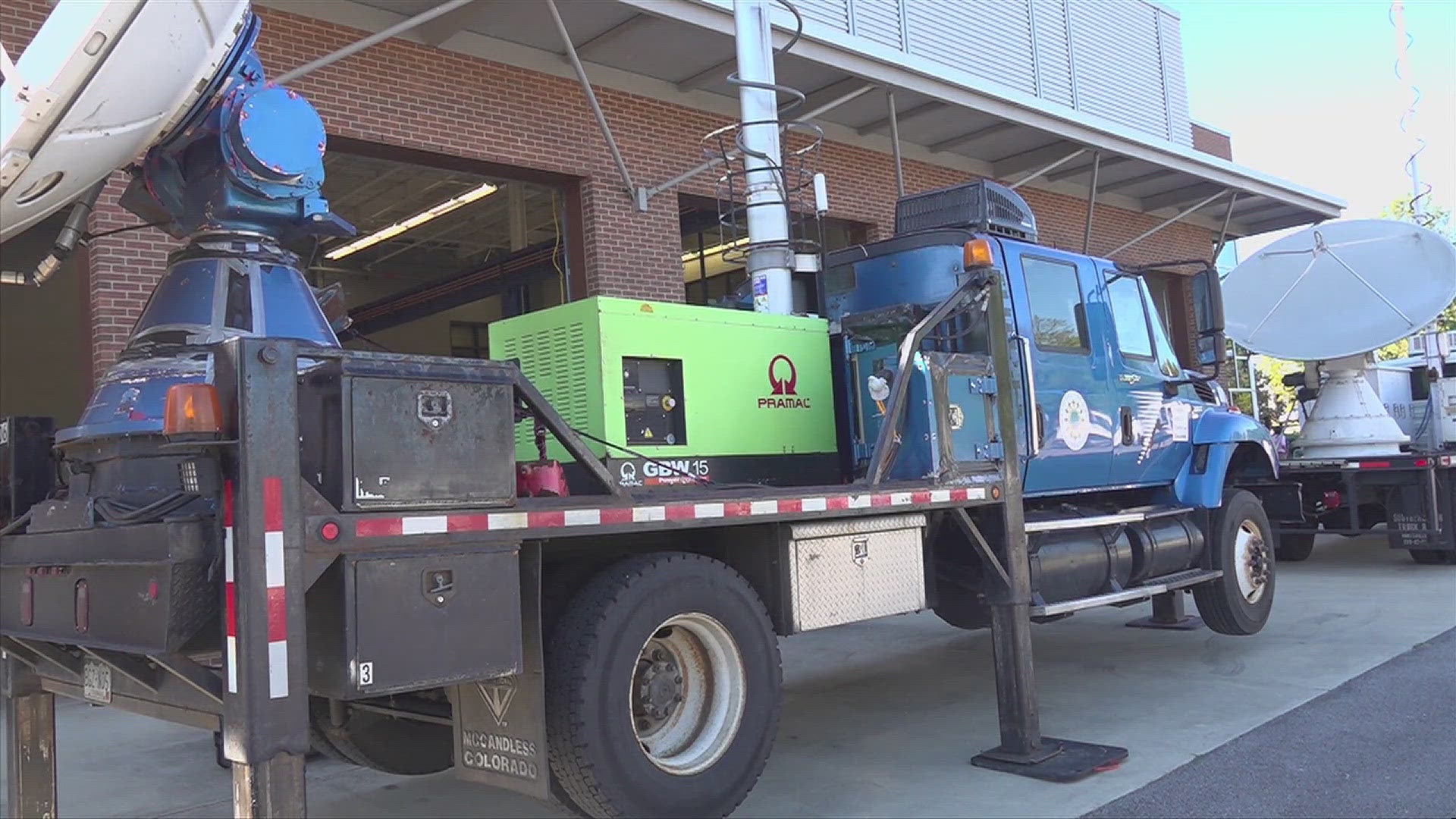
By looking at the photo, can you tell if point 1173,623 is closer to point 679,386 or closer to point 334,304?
point 679,386

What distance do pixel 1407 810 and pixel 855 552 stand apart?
2467 millimetres

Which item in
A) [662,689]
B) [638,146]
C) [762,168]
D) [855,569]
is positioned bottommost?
[662,689]

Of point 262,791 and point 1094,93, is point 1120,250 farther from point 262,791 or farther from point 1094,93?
point 262,791

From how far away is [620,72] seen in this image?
12.0 metres

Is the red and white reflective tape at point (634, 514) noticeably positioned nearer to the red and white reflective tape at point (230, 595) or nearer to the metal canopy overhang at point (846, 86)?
the red and white reflective tape at point (230, 595)

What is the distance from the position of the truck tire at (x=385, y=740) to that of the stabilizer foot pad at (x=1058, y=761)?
2616 millimetres

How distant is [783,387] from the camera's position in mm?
5852

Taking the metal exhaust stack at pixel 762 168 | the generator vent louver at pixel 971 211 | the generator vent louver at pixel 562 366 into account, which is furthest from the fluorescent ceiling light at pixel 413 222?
the generator vent louver at pixel 562 366

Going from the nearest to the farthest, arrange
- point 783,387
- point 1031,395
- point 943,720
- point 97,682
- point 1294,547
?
point 97,682
point 783,387
point 1031,395
point 943,720
point 1294,547

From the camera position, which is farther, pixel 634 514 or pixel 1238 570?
pixel 1238 570

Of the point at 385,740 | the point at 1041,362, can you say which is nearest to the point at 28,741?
the point at 385,740

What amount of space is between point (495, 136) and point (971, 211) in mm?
5811

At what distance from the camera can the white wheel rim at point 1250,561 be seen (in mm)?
8180

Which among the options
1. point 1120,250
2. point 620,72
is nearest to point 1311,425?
point 1120,250
